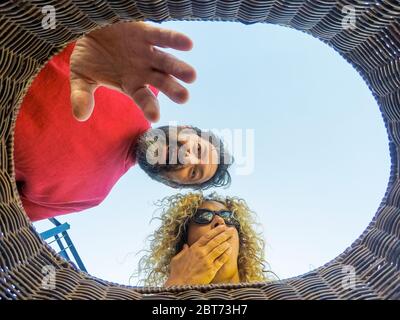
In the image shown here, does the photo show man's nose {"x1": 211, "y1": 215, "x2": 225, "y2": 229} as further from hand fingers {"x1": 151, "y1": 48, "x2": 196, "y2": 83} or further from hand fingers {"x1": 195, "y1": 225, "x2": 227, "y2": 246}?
hand fingers {"x1": 151, "y1": 48, "x2": 196, "y2": 83}

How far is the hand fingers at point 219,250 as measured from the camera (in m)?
1.01

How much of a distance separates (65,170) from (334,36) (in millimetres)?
677

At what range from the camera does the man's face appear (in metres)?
1.17

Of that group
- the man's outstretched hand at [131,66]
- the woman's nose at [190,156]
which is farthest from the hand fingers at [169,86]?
the woman's nose at [190,156]

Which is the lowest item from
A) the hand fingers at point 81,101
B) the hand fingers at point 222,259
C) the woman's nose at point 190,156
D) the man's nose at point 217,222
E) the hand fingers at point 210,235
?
the hand fingers at point 222,259

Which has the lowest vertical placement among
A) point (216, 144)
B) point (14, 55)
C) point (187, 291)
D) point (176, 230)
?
point (187, 291)

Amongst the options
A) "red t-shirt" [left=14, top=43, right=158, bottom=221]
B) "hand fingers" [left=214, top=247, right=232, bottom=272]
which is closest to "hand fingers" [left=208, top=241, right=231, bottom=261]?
A: "hand fingers" [left=214, top=247, right=232, bottom=272]

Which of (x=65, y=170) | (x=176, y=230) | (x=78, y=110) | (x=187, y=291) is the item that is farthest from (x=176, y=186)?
(x=187, y=291)

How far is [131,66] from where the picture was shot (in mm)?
899

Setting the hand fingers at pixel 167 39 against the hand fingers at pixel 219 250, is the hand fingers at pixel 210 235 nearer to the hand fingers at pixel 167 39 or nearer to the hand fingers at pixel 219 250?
the hand fingers at pixel 219 250

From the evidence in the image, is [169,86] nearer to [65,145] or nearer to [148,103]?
[148,103]

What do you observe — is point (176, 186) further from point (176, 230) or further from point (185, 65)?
point (185, 65)

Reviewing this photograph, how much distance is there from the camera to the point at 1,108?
27.3 inches

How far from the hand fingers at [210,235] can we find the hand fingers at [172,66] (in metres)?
0.40
